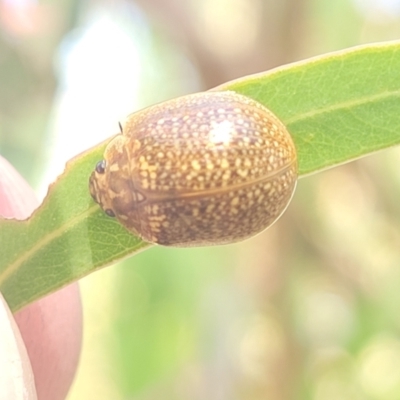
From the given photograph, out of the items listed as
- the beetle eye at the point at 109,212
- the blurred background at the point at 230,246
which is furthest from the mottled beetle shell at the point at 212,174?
the blurred background at the point at 230,246

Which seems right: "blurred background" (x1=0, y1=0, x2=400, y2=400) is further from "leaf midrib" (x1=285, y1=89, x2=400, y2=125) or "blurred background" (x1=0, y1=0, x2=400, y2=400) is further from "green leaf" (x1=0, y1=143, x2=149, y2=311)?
"leaf midrib" (x1=285, y1=89, x2=400, y2=125)

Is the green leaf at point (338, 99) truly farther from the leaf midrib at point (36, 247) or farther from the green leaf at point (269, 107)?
the leaf midrib at point (36, 247)

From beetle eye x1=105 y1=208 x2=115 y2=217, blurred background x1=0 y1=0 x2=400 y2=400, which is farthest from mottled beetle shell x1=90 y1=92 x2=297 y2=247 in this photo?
→ blurred background x1=0 y1=0 x2=400 y2=400

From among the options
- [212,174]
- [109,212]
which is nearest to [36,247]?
[109,212]

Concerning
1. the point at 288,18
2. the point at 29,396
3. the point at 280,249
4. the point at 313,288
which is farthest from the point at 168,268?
the point at 29,396

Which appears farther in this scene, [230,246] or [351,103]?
[230,246]

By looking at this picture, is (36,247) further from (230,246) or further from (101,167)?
(230,246)

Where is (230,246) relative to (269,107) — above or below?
below
